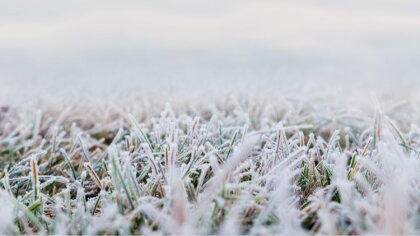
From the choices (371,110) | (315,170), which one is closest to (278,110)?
(371,110)

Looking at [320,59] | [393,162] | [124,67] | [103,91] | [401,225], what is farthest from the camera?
[320,59]

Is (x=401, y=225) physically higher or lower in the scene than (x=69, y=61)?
higher

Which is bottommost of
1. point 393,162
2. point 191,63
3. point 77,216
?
point 191,63

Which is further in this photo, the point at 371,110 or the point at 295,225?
the point at 371,110

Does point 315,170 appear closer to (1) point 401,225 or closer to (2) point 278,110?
(1) point 401,225

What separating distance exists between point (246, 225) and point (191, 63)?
4655mm

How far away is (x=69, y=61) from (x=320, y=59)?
2428 millimetres

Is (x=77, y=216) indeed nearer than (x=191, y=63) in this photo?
Yes

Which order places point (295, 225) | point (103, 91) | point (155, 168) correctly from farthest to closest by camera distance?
point (103, 91) < point (155, 168) < point (295, 225)

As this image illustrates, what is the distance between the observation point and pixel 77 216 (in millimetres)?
1364

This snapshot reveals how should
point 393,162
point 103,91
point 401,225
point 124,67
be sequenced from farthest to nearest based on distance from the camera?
point 124,67 → point 103,91 → point 393,162 → point 401,225

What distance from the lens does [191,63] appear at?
5902mm

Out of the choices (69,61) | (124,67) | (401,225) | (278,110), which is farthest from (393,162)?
(69,61)

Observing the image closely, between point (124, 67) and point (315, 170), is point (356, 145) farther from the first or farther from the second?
point (124, 67)
